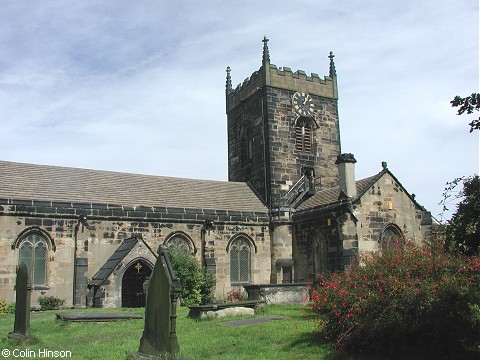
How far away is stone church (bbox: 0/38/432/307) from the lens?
24516 millimetres

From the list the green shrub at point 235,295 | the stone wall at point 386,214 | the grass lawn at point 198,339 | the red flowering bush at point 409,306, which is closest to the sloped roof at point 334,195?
the stone wall at point 386,214

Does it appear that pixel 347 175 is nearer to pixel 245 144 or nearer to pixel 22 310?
pixel 245 144

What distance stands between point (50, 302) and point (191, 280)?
237 inches

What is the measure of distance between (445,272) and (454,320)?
48.8 inches

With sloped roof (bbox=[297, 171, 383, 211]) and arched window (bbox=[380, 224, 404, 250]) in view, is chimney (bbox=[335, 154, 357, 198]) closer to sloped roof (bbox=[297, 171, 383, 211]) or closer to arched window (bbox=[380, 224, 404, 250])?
sloped roof (bbox=[297, 171, 383, 211])

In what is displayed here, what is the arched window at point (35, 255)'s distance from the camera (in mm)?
24219

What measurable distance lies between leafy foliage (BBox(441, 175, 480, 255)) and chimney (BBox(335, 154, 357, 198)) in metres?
15.2

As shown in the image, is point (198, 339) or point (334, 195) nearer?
point (198, 339)

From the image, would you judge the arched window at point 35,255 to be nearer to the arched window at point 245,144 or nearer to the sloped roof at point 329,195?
the sloped roof at point 329,195

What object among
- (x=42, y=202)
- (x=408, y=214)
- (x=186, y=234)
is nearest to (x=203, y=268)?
(x=186, y=234)

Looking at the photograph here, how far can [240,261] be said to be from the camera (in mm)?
29000

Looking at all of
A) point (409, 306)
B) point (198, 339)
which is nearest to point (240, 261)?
point (198, 339)

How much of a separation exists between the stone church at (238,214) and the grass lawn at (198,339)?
24.7 ft

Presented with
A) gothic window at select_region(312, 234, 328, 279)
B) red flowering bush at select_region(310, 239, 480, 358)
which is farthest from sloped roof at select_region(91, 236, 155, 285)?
red flowering bush at select_region(310, 239, 480, 358)
